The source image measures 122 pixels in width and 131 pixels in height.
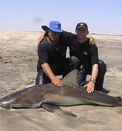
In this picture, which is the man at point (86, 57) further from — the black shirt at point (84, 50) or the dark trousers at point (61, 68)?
the dark trousers at point (61, 68)

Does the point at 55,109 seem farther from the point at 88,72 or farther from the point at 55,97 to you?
the point at 88,72

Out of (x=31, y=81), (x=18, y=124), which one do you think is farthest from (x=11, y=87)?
(x=18, y=124)

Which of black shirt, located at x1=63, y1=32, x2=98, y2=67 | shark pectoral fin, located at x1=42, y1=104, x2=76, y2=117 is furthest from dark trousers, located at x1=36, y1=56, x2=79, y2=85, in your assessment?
shark pectoral fin, located at x1=42, y1=104, x2=76, y2=117

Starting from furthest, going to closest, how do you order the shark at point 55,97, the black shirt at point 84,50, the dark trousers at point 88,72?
the dark trousers at point 88,72, the black shirt at point 84,50, the shark at point 55,97

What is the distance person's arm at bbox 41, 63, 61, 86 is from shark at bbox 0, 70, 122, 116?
81 mm

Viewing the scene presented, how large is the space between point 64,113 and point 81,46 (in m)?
1.85

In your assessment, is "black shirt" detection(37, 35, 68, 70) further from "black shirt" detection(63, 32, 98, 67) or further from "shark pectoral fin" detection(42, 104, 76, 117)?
"shark pectoral fin" detection(42, 104, 76, 117)

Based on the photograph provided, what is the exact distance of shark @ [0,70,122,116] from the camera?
21.0 feet

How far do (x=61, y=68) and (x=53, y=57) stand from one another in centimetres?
47

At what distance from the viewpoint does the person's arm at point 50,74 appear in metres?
6.85

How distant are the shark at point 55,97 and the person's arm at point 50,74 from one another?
Answer: 81mm

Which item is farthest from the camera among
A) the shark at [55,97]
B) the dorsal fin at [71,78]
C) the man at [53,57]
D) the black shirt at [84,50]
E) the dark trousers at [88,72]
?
the dark trousers at [88,72]

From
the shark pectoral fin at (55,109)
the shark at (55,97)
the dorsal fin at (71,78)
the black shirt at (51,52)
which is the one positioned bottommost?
the shark pectoral fin at (55,109)

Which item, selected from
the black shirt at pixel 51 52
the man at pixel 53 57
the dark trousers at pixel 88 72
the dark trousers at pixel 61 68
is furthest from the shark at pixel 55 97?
the dark trousers at pixel 88 72
